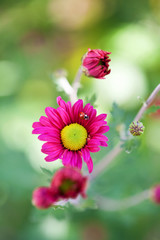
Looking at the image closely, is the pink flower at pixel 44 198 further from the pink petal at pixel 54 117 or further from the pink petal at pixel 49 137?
the pink petal at pixel 54 117

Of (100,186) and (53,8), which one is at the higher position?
(53,8)

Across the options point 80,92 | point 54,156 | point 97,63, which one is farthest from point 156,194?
point 80,92

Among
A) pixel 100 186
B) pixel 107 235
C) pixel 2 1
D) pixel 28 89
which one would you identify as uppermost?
pixel 2 1

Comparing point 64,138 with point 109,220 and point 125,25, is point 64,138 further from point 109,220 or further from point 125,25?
point 125,25

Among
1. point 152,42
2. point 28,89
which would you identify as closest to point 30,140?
point 28,89

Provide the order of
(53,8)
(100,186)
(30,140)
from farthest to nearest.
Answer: (53,8), (30,140), (100,186)

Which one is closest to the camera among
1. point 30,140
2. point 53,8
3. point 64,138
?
point 64,138

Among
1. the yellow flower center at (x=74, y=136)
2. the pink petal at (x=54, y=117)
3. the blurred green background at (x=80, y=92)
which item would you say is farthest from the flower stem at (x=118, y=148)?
the pink petal at (x=54, y=117)

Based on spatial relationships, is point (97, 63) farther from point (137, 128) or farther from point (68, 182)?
point (68, 182)
